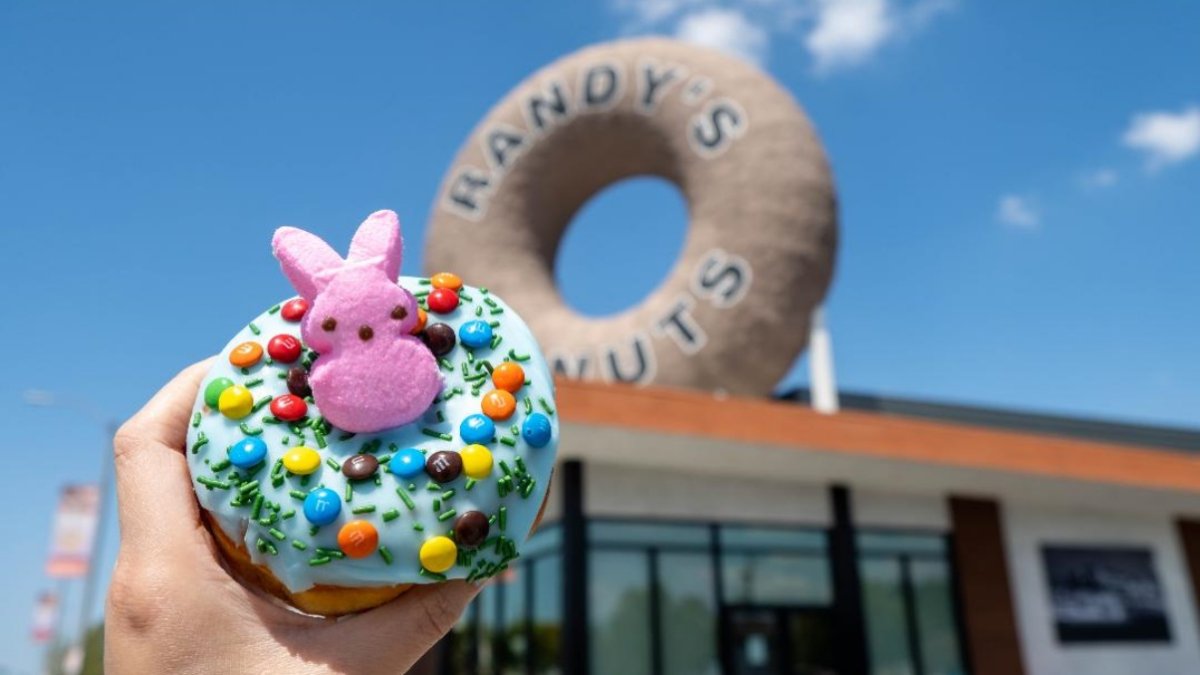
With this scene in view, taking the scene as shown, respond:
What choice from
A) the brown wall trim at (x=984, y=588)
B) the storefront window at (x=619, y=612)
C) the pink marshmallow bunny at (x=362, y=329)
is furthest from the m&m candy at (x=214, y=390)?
the brown wall trim at (x=984, y=588)

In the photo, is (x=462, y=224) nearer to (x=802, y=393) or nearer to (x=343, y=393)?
(x=802, y=393)

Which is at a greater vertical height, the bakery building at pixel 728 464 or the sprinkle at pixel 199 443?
the bakery building at pixel 728 464

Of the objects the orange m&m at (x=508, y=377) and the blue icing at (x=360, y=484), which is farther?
the orange m&m at (x=508, y=377)

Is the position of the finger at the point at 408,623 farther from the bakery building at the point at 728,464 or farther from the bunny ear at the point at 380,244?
the bakery building at the point at 728,464

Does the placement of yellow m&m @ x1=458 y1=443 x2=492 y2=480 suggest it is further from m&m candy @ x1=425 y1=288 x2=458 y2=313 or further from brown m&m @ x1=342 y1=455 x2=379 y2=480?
m&m candy @ x1=425 y1=288 x2=458 y2=313

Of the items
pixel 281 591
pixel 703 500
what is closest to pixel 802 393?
pixel 703 500
